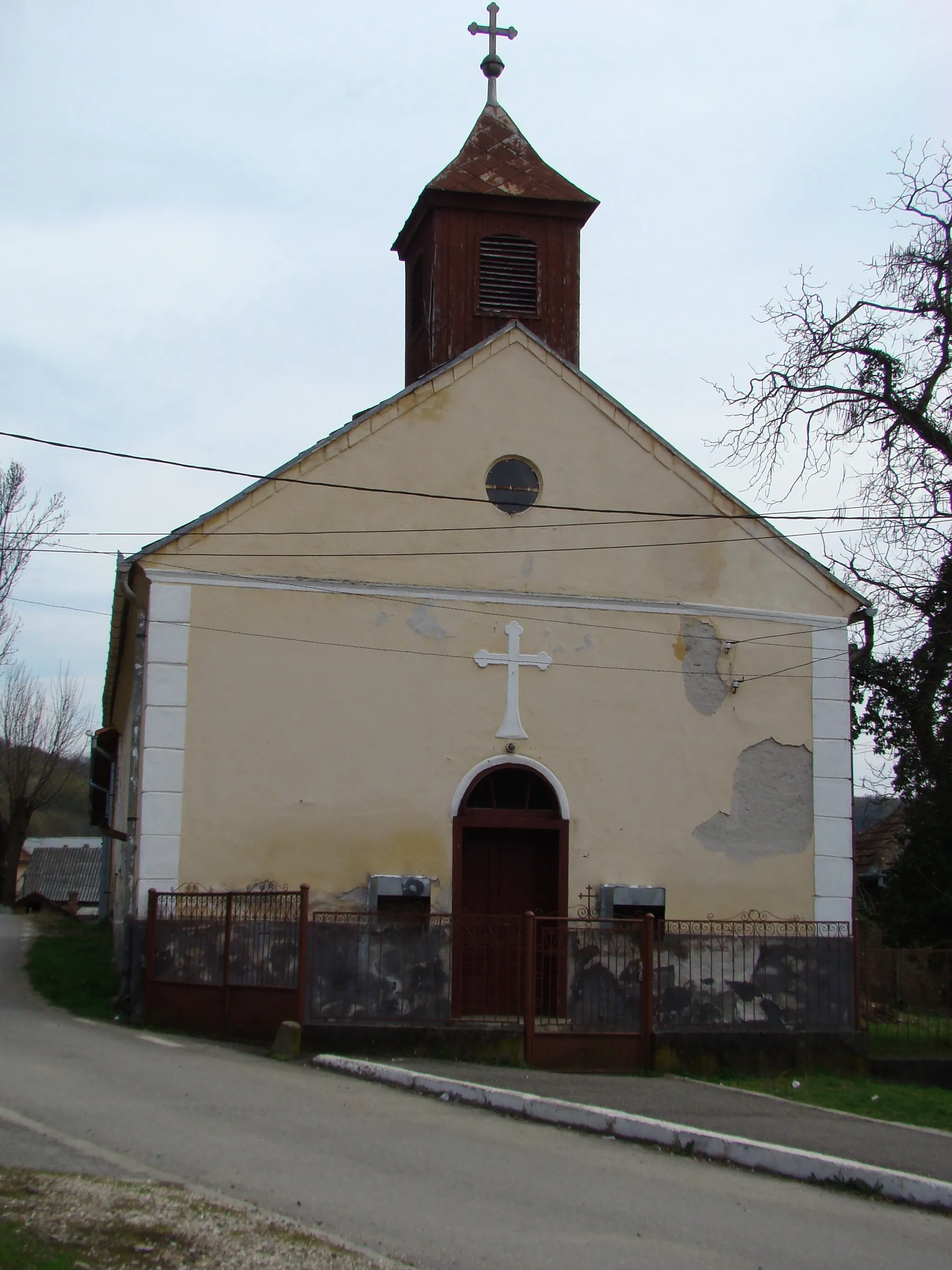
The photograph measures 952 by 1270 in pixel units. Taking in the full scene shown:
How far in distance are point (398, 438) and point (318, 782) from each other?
385 centimetres

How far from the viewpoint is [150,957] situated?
536 inches

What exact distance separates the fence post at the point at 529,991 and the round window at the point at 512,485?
16.4 ft

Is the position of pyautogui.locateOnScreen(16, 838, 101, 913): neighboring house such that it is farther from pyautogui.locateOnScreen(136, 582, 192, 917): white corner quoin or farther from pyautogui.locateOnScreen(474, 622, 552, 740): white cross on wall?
pyautogui.locateOnScreen(474, 622, 552, 740): white cross on wall

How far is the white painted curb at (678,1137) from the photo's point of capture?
8.24m

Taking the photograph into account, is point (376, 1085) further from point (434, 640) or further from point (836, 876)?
point (836, 876)

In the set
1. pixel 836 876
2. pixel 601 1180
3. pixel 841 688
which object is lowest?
pixel 601 1180

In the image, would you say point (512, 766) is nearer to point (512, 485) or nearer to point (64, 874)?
point (512, 485)

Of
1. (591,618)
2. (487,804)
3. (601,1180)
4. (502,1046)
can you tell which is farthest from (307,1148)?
(591,618)

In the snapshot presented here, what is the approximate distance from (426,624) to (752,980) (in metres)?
4.93

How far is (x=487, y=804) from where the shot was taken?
15.3 meters

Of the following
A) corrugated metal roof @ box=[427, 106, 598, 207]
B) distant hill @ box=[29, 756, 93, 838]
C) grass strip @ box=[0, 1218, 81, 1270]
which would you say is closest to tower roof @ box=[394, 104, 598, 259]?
corrugated metal roof @ box=[427, 106, 598, 207]

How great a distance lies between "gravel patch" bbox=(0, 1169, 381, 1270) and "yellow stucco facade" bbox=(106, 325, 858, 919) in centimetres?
724

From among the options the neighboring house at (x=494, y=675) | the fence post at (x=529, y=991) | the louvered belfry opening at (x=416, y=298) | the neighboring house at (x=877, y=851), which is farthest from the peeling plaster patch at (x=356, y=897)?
the neighboring house at (x=877, y=851)

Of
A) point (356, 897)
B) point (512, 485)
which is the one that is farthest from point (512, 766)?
point (512, 485)
